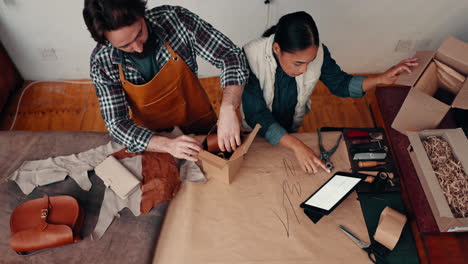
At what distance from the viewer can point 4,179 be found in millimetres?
1426

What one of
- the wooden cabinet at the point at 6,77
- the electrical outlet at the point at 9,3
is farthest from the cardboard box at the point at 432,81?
the wooden cabinet at the point at 6,77

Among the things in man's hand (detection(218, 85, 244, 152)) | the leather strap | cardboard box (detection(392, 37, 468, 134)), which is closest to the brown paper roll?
cardboard box (detection(392, 37, 468, 134))

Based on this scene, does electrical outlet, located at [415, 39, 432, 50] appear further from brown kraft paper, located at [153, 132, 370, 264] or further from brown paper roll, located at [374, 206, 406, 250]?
brown paper roll, located at [374, 206, 406, 250]

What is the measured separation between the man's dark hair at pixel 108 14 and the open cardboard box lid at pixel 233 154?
0.57 metres

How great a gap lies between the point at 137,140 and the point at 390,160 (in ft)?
3.77

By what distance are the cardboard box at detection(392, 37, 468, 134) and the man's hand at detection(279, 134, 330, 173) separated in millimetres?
426

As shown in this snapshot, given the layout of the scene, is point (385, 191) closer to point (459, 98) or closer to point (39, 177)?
point (459, 98)

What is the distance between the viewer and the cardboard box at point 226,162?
1.21 metres

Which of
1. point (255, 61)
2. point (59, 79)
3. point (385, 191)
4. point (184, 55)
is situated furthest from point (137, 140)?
point (59, 79)

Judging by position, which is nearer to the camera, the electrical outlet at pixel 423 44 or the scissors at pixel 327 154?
the scissors at pixel 327 154

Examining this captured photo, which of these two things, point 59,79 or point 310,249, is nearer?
point 310,249

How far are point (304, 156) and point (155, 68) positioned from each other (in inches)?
31.8

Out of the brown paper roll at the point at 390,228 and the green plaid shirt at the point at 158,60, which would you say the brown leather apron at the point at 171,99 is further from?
the brown paper roll at the point at 390,228

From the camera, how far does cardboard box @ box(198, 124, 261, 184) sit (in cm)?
121
